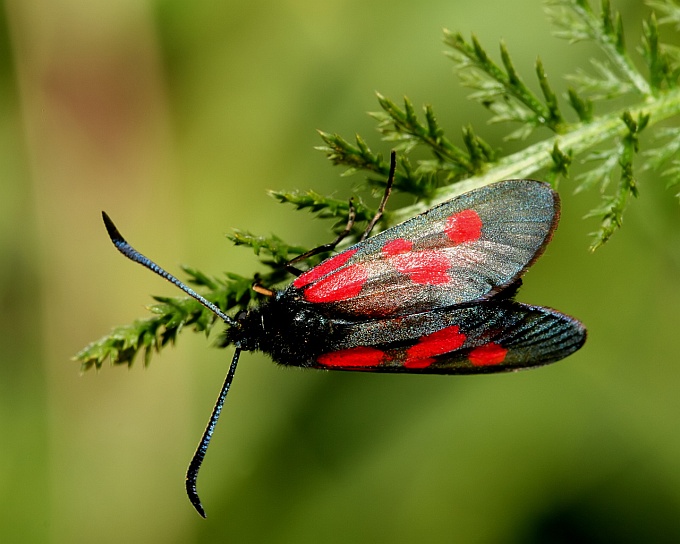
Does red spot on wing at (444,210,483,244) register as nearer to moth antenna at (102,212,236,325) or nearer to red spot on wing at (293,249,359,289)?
red spot on wing at (293,249,359,289)

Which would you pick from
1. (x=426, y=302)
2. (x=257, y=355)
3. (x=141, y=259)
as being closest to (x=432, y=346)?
(x=426, y=302)

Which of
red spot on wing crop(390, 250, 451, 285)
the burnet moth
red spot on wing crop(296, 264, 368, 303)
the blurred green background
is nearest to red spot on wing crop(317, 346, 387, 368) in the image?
the burnet moth

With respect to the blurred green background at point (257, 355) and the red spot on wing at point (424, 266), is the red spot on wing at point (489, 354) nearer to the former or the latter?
the red spot on wing at point (424, 266)

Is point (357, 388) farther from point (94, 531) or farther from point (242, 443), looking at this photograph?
point (94, 531)

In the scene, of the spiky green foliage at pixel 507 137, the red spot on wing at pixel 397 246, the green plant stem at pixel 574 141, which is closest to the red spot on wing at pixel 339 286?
the red spot on wing at pixel 397 246

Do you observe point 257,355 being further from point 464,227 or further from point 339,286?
point 464,227

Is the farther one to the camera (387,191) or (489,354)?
(489,354)
